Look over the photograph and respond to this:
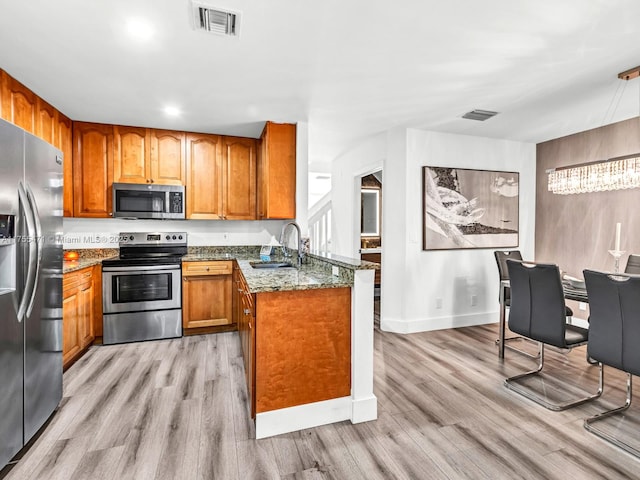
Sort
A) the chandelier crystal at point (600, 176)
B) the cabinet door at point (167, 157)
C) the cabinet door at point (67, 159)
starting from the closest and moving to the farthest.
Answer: the chandelier crystal at point (600, 176)
the cabinet door at point (67, 159)
the cabinet door at point (167, 157)

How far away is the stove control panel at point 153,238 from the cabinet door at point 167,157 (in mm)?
652

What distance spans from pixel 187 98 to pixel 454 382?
3.31m

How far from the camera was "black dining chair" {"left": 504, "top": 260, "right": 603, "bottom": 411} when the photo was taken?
7.76 ft

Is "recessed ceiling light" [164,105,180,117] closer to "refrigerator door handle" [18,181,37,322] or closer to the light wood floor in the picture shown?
"refrigerator door handle" [18,181,37,322]

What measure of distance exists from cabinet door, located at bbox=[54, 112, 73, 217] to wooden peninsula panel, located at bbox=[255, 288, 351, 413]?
2972mm

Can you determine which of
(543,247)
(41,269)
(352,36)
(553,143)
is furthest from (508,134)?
(41,269)

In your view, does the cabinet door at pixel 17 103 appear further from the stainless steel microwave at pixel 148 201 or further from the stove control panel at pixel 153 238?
the stove control panel at pixel 153 238

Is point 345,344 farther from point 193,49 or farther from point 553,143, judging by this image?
point 553,143

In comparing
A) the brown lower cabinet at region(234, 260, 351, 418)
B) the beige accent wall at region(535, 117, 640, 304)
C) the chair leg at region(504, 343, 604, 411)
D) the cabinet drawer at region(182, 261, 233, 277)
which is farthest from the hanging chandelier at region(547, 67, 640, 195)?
the cabinet drawer at region(182, 261, 233, 277)

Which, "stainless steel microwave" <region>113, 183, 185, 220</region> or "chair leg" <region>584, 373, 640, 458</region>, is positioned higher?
"stainless steel microwave" <region>113, 183, 185, 220</region>

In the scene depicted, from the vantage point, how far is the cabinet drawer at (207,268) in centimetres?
374

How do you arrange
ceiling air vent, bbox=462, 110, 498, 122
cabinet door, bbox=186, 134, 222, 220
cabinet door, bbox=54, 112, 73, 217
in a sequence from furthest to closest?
1. cabinet door, bbox=186, 134, 222, 220
2. cabinet door, bbox=54, 112, 73, 217
3. ceiling air vent, bbox=462, 110, 498, 122

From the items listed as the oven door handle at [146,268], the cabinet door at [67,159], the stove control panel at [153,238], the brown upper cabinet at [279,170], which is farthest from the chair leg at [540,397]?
the cabinet door at [67,159]

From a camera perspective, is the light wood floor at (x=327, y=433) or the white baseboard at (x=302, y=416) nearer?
the light wood floor at (x=327, y=433)
